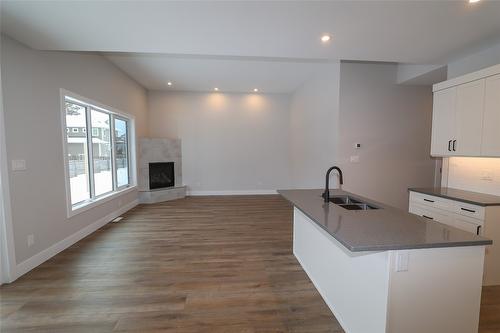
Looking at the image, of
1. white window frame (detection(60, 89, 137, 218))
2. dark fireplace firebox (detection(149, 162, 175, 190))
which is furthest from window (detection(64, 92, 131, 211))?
dark fireplace firebox (detection(149, 162, 175, 190))

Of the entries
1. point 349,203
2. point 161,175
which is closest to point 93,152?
point 161,175

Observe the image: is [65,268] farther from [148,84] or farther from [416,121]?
[416,121]

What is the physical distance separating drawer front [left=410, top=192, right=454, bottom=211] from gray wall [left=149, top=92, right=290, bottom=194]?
14.3ft

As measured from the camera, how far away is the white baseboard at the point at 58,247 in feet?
8.50

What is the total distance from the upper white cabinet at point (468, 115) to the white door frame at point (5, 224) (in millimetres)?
5070

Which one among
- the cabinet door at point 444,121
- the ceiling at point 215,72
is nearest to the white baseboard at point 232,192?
the ceiling at point 215,72

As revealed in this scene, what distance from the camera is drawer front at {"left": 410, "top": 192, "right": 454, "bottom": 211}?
2.65 m

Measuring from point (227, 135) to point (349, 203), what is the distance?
16.7 feet

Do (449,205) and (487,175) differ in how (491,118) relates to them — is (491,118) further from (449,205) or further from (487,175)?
(449,205)

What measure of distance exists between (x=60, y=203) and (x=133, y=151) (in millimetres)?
→ 2804

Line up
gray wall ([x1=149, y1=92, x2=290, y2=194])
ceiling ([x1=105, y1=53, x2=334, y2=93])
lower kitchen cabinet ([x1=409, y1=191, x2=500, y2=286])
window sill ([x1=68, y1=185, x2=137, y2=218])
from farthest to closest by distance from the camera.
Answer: gray wall ([x1=149, y1=92, x2=290, y2=194]), ceiling ([x1=105, y1=53, x2=334, y2=93]), window sill ([x1=68, y1=185, x2=137, y2=218]), lower kitchen cabinet ([x1=409, y1=191, x2=500, y2=286])

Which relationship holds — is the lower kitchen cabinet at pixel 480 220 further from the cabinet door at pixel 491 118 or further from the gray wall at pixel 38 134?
the gray wall at pixel 38 134

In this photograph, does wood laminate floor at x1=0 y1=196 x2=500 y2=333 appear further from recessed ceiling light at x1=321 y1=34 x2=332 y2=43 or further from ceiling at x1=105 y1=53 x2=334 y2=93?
ceiling at x1=105 y1=53 x2=334 y2=93

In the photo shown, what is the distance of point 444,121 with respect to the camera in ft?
9.68
